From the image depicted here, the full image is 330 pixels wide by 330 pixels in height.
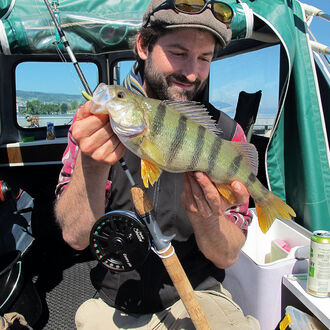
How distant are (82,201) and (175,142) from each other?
0.70m

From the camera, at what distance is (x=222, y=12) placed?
7.17 ft

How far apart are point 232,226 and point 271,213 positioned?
0.36 metres

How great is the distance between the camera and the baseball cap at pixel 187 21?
1908 mm

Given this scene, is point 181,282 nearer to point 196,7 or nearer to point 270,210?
point 270,210

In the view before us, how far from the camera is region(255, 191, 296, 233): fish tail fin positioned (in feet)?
5.50

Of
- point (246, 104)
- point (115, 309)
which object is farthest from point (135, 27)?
point (115, 309)

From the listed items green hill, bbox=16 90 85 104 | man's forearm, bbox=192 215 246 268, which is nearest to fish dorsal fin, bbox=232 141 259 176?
man's forearm, bbox=192 215 246 268

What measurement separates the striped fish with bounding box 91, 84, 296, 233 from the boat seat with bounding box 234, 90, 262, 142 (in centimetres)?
277

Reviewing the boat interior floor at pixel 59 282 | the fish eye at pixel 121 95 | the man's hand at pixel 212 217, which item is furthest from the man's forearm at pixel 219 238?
the boat interior floor at pixel 59 282

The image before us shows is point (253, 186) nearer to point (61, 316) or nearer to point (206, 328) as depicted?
point (206, 328)

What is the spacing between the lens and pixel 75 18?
3.44m

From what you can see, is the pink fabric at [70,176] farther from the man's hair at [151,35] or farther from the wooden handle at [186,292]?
the man's hair at [151,35]

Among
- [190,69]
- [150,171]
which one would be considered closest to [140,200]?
[150,171]

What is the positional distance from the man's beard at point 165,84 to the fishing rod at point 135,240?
2.59 ft
